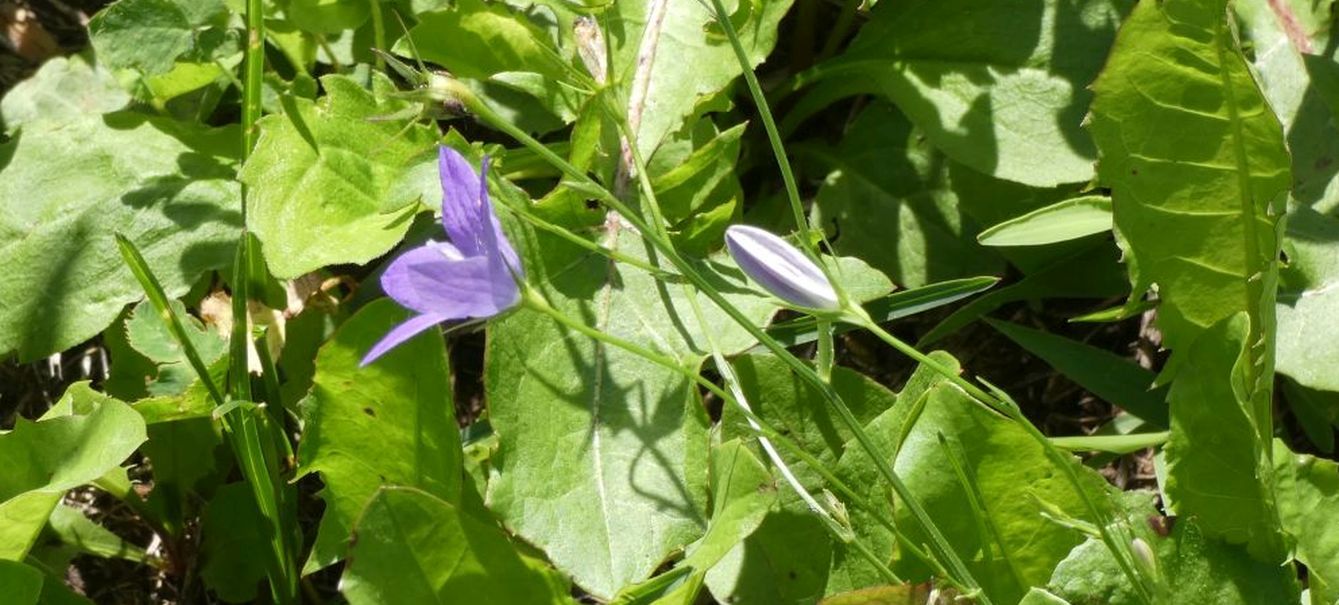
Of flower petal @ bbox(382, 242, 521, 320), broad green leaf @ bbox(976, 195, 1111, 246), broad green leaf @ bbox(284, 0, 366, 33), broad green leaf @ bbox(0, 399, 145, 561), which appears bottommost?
broad green leaf @ bbox(0, 399, 145, 561)

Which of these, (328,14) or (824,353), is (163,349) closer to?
(328,14)

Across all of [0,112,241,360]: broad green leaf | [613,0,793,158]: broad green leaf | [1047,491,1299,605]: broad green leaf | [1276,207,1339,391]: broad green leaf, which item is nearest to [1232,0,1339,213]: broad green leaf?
[1276,207,1339,391]: broad green leaf

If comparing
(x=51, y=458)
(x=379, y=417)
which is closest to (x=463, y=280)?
(x=379, y=417)

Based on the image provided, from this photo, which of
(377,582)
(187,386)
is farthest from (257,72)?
(377,582)

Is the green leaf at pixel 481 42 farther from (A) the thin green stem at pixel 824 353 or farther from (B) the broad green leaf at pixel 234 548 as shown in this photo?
(B) the broad green leaf at pixel 234 548

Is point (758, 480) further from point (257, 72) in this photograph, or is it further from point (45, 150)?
point (45, 150)

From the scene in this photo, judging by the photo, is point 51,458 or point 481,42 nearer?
point 51,458

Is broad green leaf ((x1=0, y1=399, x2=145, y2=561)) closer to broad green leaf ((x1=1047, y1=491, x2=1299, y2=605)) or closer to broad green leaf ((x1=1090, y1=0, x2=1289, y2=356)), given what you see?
broad green leaf ((x1=1047, y1=491, x2=1299, y2=605))

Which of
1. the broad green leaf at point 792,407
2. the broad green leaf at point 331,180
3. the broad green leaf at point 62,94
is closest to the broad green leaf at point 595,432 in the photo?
the broad green leaf at point 792,407
